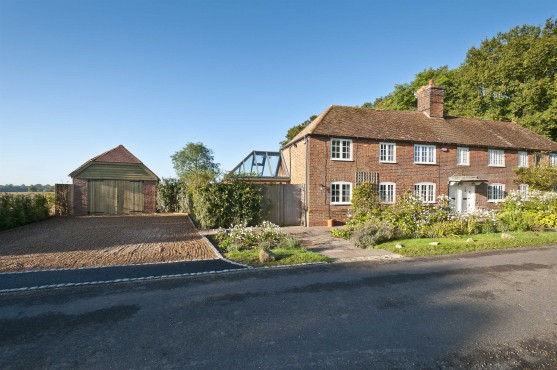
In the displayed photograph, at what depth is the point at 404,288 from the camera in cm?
612

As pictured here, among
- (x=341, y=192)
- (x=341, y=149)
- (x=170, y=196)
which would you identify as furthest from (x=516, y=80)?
(x=170, y=196)

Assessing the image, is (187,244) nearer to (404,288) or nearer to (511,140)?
(404,288)

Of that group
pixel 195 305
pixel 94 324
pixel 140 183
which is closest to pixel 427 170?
pixel 195 305

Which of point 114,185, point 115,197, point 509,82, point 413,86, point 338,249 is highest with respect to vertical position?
point 413,86

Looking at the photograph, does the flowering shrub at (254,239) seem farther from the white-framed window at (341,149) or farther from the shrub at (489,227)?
the shrub at (489,227)

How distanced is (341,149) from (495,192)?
13.3m

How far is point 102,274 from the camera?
7.05 metres

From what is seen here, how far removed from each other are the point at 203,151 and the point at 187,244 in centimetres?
4060

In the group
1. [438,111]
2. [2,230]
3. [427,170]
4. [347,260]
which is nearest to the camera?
[347,260]

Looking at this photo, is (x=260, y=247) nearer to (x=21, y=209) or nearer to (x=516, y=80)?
(x=21, y=209)

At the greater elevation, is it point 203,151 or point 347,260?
point 203,151

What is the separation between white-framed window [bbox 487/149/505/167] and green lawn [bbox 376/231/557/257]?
10.9 metres

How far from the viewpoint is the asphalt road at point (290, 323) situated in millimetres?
3562

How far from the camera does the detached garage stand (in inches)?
856
